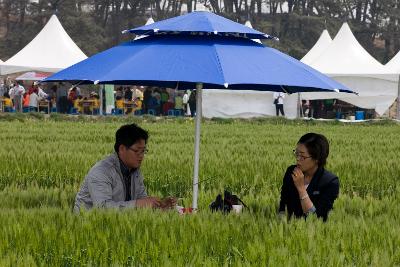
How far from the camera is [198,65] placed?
6.40m

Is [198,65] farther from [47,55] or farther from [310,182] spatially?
[47,55]

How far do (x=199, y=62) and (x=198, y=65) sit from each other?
0.14 feet

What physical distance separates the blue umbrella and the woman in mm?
410

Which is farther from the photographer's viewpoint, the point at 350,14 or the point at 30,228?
the point at 350,14

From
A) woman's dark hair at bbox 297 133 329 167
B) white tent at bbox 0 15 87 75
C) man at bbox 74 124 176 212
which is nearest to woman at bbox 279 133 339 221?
woman's dark hair at bbox 297 133 329 167

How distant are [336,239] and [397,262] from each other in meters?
0.48

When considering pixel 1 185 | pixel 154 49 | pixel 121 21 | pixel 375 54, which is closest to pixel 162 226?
pixel 154 49

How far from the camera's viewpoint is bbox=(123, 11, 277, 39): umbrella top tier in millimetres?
6766

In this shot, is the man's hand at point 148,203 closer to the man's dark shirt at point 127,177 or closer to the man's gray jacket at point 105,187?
the man's gray jacket at point 105,187

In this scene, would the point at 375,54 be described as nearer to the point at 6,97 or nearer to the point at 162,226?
the point at 6,97

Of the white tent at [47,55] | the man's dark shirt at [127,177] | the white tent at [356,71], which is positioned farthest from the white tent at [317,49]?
the man's dark shirt at [127,177]

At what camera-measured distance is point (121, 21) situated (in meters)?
61.9

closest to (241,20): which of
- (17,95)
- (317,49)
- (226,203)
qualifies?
(317,49)

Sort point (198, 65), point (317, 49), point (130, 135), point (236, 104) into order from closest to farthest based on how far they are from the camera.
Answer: point (198, 65) → point (130, 135) → point (236, 104) → point (317, 49)
